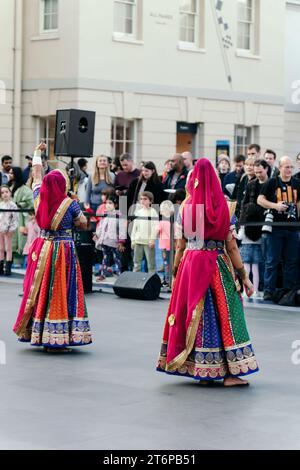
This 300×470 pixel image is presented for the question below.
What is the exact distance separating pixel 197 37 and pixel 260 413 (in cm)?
2170

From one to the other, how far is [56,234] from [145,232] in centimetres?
568

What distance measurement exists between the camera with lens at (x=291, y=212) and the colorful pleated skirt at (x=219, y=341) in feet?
18.3

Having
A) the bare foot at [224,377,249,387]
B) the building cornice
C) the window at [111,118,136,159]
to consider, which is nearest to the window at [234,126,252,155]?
the building cornice

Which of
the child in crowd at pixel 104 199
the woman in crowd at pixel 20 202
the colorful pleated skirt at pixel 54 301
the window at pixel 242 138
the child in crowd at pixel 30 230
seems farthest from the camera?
the window at pixel 242 138

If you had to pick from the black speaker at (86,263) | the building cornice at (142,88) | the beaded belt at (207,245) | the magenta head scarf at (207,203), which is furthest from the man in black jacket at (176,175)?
the building cornice at (142,88)

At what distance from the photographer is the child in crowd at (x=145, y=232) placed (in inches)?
653

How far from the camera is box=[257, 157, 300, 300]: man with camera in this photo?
579 inches

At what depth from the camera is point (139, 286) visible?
1559cm

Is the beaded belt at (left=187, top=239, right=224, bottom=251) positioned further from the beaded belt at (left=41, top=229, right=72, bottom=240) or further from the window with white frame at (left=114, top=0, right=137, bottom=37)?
the window with white frame at (left=114, top=0, right=137, bottom=37)

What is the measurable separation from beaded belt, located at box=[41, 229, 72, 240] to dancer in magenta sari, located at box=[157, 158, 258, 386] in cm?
204

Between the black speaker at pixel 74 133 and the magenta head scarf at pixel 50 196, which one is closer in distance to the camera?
the magenta head scarf at pixel 50 196

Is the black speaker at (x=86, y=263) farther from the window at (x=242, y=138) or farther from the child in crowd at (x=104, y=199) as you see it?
the window at (x=242, y=138)

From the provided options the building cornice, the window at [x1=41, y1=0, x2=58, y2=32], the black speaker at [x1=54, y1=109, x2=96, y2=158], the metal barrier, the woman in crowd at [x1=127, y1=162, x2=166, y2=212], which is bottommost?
the metal barrier
